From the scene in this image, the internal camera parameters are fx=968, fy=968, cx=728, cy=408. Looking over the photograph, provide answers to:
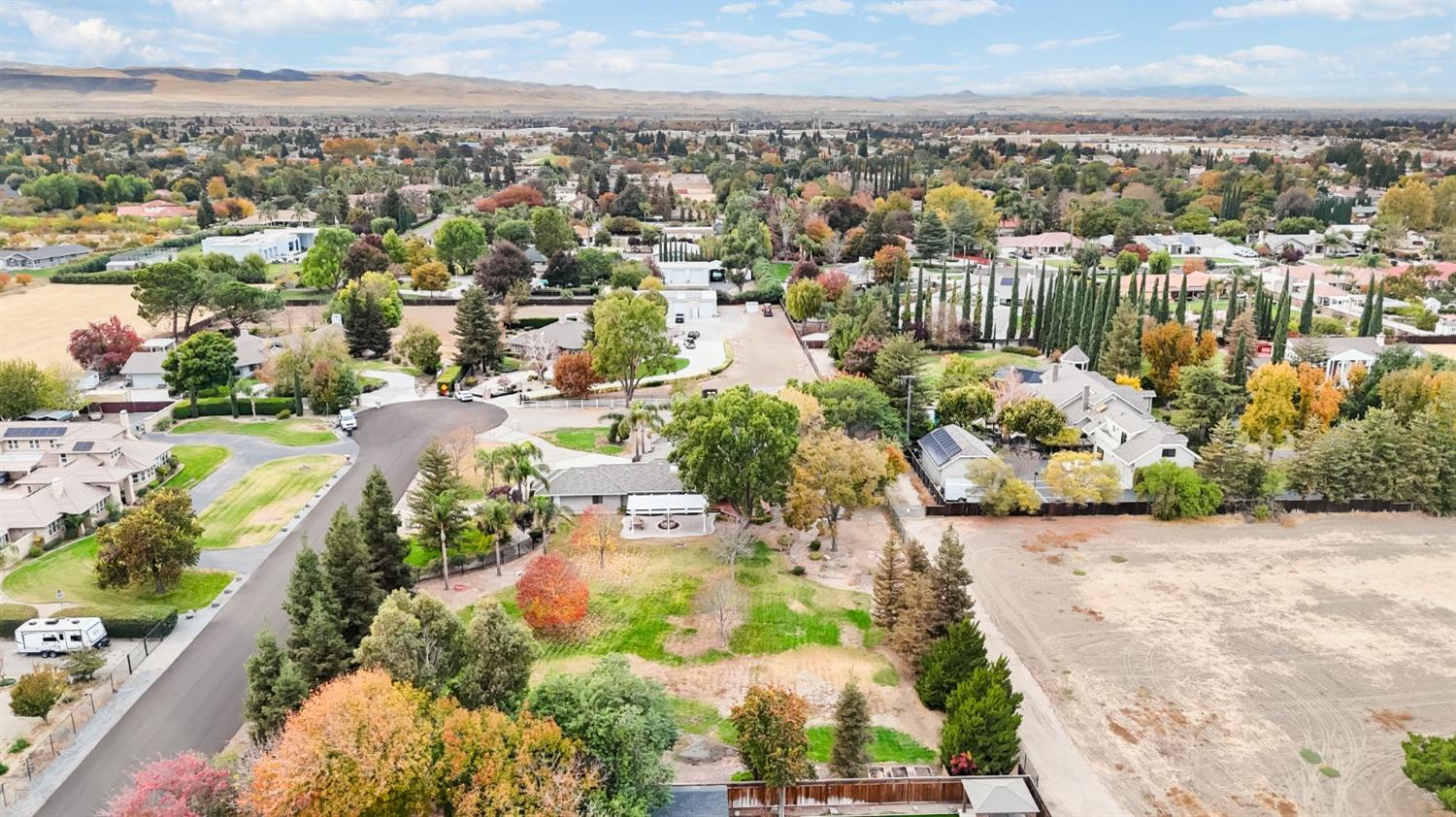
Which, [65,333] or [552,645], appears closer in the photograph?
[552,645]

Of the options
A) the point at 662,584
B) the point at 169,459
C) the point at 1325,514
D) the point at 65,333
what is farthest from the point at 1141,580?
the point at 65,333

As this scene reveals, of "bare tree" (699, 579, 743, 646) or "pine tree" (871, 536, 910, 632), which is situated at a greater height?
"pine tree" (871, 536, 910, 632)

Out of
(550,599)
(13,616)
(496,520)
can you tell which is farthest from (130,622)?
(550,599)

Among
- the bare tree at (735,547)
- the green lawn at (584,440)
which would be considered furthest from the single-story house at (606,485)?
the green lawn at (584,440)

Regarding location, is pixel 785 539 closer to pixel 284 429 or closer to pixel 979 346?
pixel 284 429

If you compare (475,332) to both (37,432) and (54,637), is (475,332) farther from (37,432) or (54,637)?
(54,637)

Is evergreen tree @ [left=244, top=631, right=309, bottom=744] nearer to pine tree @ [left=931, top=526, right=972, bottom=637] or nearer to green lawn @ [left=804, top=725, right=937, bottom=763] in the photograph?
green lawn @ [left=804, top=725, right=937, bottom=763]

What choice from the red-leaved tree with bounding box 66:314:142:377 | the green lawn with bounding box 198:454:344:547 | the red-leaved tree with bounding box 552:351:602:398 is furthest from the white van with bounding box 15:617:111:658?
the red-leaved tree with bounding box 66:314:142:377
